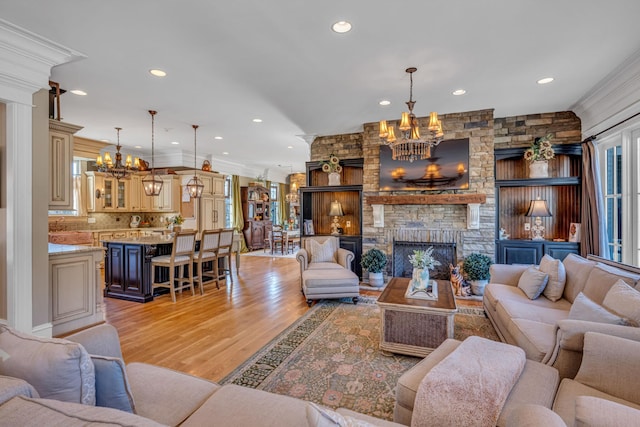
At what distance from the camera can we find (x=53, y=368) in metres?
1.05

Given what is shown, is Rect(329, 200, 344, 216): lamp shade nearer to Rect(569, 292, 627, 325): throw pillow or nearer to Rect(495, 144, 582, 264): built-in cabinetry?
Rect(495, 144, 582, 264): built-in cabinetry

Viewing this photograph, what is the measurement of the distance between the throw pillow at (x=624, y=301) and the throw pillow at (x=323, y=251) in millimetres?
3515

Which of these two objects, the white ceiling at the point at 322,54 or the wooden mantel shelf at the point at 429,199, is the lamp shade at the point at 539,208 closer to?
the wooden mantel shelf at the point at 429,199

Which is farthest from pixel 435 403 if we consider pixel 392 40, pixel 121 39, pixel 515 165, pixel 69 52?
pixel 515 165

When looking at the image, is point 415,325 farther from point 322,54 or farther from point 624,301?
point 322,54

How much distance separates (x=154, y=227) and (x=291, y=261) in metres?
4.01

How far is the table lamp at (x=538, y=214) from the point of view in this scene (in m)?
5.04

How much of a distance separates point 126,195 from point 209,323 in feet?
19.5

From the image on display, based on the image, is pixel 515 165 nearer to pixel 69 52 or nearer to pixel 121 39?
pixel 121 39

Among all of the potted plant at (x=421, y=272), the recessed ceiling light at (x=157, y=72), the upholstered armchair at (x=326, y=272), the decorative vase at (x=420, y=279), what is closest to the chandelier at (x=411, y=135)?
the potted plant at (x=421, y=272)

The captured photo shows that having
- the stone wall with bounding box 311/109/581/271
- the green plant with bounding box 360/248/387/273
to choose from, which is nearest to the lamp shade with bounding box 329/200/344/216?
the stone wall with bounding box 311/109/581/271

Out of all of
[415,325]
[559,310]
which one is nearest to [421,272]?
[415,325]

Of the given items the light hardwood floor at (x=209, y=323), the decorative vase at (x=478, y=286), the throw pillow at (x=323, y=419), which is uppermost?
the throw pillow at (x=323, y=419)

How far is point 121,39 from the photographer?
9.82ft
